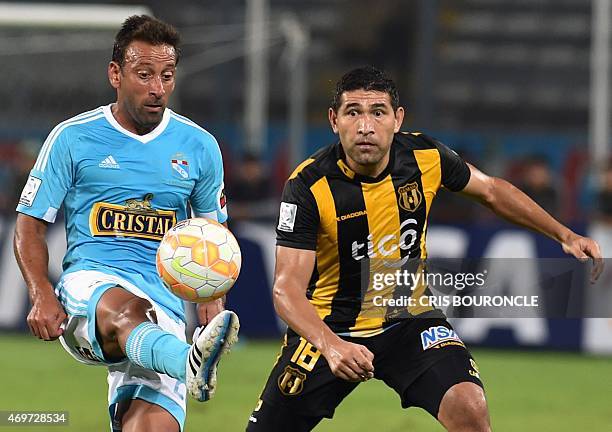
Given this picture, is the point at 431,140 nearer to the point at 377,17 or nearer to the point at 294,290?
the point at 294,290

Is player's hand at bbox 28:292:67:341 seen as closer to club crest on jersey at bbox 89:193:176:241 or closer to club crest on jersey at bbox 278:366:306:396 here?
club crest on jersey at bbox 89:193:176:241

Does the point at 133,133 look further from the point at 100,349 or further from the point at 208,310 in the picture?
the point at 100,349

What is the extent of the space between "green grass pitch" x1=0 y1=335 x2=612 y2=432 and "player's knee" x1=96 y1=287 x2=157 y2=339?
2852 millimetres

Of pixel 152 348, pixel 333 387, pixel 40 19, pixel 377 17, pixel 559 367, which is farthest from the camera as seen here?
pixel 377 17

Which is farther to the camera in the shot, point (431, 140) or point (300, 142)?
point (300, 142)

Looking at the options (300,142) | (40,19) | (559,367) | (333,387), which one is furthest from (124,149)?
(300,142)

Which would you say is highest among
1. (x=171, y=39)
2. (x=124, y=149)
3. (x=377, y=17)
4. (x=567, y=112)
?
(x=171, y=39)

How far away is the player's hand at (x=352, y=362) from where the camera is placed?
180 inches

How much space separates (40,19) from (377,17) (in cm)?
1011

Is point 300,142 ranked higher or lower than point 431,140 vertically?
lower

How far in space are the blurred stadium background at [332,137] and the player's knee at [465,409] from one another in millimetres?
2727

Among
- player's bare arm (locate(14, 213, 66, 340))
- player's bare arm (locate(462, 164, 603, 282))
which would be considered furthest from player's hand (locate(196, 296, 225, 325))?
player's bare arm (locate(462, 164, 603, 282))

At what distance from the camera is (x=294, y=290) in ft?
16.5

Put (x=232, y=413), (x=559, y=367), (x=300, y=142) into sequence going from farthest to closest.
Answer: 1. (x=300, y=142)
2. (x=559, y=367)
3. (x=232, y=413)
